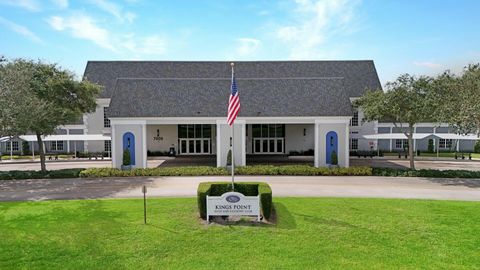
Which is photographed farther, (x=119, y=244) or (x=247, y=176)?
(x=247, y=176)

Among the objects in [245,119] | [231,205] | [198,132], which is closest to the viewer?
[231,205]

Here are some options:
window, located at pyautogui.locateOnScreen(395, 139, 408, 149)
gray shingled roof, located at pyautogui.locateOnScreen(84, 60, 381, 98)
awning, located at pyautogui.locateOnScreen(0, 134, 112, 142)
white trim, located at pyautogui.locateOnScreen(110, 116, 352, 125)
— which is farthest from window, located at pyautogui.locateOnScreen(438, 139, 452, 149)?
awning, located at pyautogui.locateOnScreen(0, 134, 112, 142)

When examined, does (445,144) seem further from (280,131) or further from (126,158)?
(126,158)

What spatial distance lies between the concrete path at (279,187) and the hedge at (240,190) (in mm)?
3185

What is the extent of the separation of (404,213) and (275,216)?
17.0 feet

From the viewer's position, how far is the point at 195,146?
135 feet

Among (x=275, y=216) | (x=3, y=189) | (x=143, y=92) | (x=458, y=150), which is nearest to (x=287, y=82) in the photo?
(x=143, y=92)

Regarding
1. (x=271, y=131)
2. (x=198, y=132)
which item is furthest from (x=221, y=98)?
(x=271, y=131)

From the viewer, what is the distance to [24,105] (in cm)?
2075

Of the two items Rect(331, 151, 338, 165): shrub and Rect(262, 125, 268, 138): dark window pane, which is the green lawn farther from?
Rect(262, 125, 268, 138): dark window pane

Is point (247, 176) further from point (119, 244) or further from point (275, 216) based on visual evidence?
point (119, 244)

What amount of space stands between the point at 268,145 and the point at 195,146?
823cm

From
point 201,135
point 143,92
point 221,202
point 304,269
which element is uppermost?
point 143,92

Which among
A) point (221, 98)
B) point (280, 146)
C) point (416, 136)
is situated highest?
point (221, 98)
